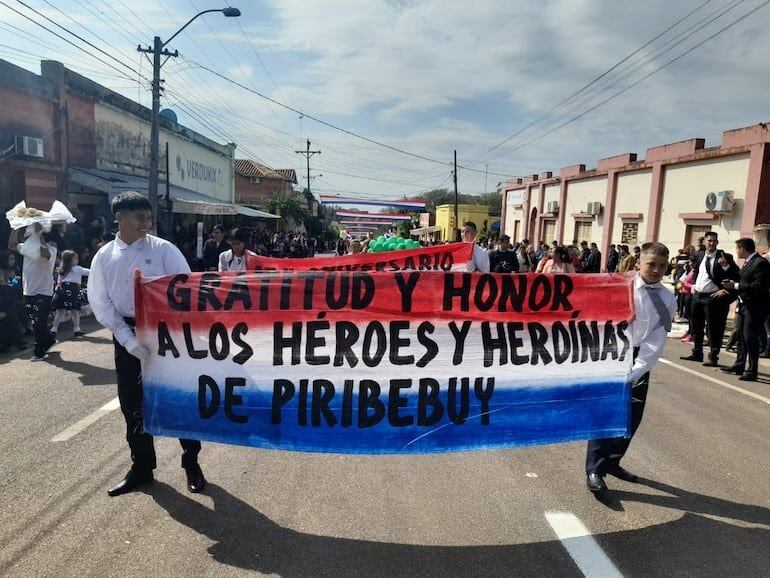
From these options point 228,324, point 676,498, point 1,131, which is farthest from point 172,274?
point 1,131

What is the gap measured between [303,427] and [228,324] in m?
0.80

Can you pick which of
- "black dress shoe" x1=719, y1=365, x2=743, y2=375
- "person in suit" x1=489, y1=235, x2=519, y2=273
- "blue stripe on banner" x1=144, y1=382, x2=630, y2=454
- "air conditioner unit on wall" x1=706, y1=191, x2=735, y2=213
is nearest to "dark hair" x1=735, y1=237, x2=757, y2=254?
"black dress shoe" x1=719, y1=365, x2=743, y2=375

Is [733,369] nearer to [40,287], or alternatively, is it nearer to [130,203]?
[130,203]

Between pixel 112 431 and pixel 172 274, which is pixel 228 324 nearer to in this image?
pixel 172 274

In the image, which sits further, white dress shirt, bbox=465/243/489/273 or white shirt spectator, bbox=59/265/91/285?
white shirt spectator, bbox=59/265/91/285

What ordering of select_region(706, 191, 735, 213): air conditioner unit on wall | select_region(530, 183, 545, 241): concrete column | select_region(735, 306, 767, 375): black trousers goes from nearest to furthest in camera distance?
select_region(735, 306, 767, 375): black trousers → select_region(706, 191, 735, 213): air conditioner unit on wall → select_region(530, 183, 545, 241): concrete column

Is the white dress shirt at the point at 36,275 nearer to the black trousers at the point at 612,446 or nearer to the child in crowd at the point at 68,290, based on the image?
the child in crowd at the point at 68,290

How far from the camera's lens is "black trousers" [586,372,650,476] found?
380 cm

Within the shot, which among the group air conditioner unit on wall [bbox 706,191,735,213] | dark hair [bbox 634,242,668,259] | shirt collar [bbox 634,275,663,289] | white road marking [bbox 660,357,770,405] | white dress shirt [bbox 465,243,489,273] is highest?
air conditioner unit on wall [bbox 706,191,735,213]

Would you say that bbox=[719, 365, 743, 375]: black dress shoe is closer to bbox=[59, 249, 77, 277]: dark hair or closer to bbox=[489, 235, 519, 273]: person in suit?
bbox=[489, 235, 519, 273]: person in suit

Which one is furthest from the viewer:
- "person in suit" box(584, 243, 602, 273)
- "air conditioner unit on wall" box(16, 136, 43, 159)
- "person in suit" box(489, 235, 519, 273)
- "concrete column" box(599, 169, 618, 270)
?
"concrete column" box(599, 169, 618, 270)

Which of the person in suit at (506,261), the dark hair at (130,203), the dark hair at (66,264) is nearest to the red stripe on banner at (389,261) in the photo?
the person in suit at (506,261)

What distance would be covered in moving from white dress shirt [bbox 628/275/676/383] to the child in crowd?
8.41 m

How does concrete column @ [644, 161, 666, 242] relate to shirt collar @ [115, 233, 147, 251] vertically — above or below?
above
